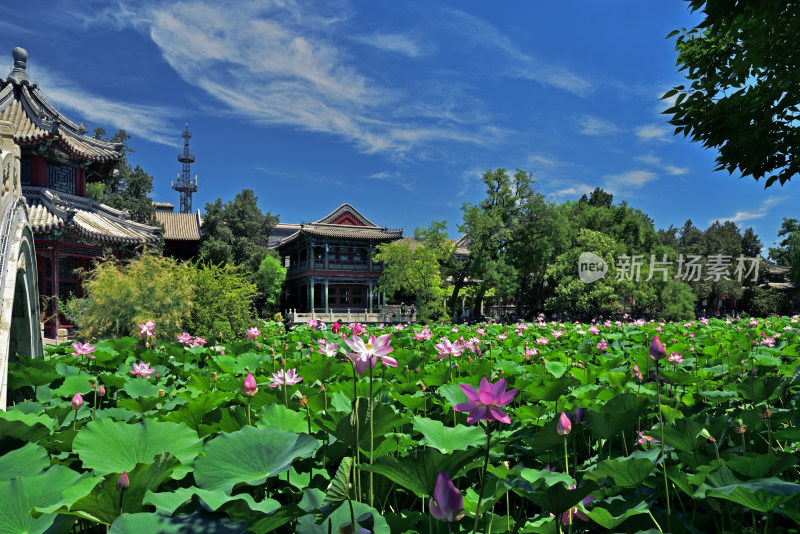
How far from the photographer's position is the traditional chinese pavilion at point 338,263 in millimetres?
27938

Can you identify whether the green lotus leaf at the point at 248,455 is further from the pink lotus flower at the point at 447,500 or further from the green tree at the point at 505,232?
the green tree at the point at 505,232

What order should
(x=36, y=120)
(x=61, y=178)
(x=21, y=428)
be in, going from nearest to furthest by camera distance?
(x=21, y=428) < (x=36, y=120) < (x=61, y=178)

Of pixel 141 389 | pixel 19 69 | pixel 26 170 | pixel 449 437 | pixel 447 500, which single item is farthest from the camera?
pixel 19 69

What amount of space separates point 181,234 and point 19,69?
14.3 meters

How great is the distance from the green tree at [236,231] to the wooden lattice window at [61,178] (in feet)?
33.6

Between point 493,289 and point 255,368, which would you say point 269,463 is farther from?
point 493,289

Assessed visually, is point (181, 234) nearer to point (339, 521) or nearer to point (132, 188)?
point (132, 188)

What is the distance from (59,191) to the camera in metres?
14.4

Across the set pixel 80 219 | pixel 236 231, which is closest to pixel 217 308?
pixel 80 219

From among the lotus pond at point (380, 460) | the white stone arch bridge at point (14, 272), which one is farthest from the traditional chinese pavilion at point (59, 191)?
the lotus pond at point (380, 460)

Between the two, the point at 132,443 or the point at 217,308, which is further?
the point at 217,308

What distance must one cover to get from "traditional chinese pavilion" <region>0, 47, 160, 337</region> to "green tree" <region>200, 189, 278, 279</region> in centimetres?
851

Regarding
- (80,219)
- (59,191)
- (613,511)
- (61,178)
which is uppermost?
(61,178)

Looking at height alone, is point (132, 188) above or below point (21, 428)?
above
